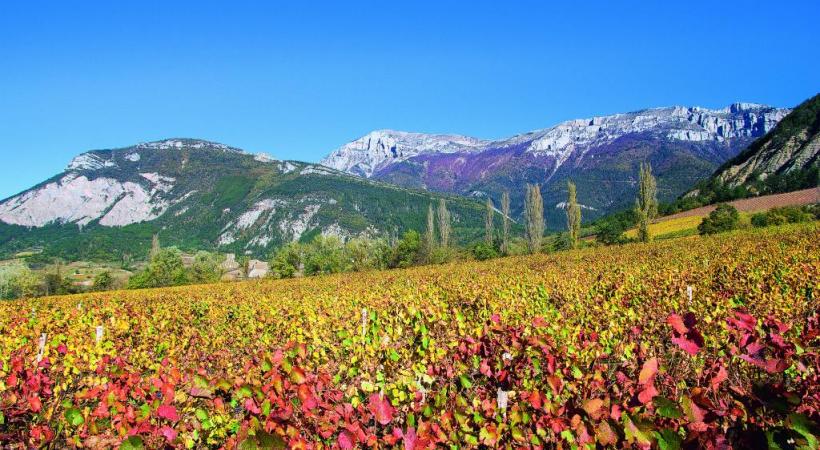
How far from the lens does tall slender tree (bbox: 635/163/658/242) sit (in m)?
51.9

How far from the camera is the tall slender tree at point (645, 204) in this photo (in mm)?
51906

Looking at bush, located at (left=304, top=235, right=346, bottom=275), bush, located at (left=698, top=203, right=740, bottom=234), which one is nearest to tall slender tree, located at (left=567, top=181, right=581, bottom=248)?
bush, located at (left=698, top=203, right=740, bottom=234)

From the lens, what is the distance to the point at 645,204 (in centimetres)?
5434

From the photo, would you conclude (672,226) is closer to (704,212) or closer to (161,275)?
(704,212)

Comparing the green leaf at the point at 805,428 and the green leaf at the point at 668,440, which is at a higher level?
the green leaf at the point at 805,428

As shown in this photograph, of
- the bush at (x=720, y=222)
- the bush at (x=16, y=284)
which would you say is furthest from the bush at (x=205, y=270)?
the bush at (x=720, y=222)

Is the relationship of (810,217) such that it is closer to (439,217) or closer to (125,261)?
(439,217)

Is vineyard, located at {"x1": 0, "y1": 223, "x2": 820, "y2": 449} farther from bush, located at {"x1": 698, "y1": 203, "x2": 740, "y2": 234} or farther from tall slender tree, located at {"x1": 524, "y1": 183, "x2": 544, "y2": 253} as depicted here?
tall slender tree, located at {"x1": 524, "y1": 183, "x2": 544, "y2": 253}

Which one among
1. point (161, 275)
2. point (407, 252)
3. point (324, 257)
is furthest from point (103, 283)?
point (407, 252)

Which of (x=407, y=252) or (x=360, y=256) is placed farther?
(x=360, y=256)

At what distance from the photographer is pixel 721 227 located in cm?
4512

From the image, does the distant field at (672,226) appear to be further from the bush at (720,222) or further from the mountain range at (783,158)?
the mountain range at (783,158)

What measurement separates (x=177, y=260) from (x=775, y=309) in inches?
2974

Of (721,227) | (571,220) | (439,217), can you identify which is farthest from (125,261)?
(721,227)
